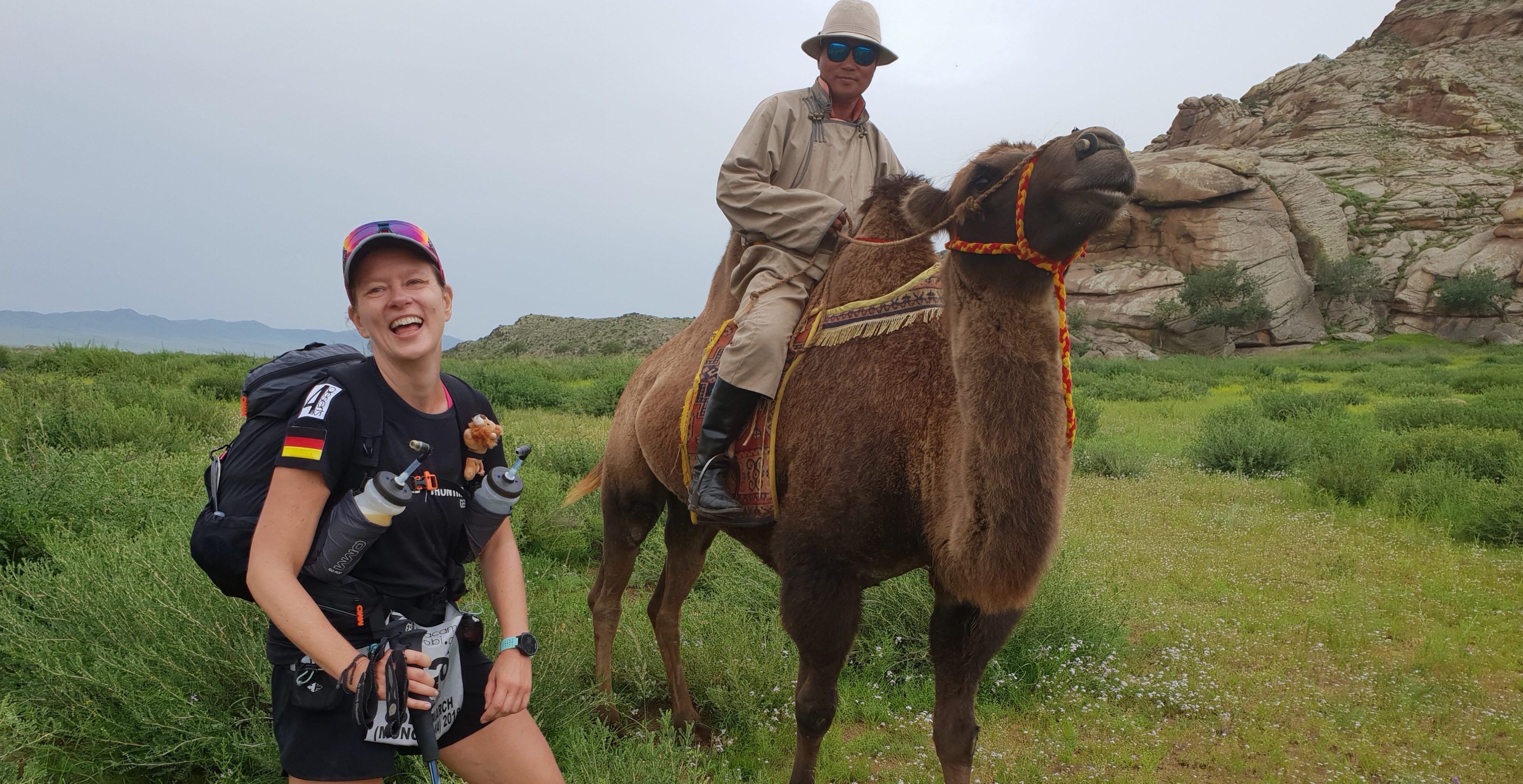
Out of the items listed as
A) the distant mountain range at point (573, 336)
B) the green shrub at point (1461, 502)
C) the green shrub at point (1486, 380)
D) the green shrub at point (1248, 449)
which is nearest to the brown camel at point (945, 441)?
the green shrub at point (1461, 502)

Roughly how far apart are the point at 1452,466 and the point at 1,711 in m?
13.2

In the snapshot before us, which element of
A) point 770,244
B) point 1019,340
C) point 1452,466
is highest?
point 770,244

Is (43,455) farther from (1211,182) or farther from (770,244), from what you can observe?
(1211,182)

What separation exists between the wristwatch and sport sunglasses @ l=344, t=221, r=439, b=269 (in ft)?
3.38

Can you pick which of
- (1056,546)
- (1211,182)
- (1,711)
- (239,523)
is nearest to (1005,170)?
(1056,546)

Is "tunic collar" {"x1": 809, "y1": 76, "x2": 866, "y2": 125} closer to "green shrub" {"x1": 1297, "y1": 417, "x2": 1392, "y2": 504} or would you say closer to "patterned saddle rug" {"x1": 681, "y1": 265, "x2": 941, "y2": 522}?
"patterned saddle rug" {"x1": 681, "y1": 265, "x2": 941, "y2": 522}

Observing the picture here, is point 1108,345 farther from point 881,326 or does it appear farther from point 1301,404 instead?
point 881,326

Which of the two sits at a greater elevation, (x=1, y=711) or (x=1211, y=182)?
(x=1211, y=182)

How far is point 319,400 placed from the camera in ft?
5.78

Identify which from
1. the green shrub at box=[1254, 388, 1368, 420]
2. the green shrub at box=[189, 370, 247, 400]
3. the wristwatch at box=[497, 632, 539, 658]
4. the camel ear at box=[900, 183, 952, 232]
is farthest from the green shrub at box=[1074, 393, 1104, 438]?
the green shrub at box=[189, 370, 247, 400]

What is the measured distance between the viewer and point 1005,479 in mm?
2516

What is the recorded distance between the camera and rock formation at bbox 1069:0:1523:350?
177 feet

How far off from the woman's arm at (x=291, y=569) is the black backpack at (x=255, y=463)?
8cm

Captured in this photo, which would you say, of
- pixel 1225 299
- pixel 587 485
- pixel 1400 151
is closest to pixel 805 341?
pixel 587 485
